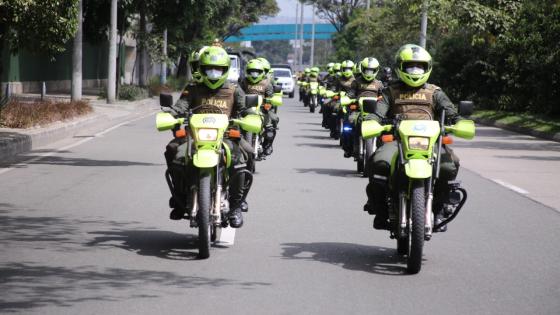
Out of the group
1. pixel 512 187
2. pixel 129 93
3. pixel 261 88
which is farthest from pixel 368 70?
pixel 129 93

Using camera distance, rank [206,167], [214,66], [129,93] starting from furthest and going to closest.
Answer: [129,93] → [214,66] → [206,167]

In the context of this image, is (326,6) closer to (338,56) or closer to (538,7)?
(338,56)

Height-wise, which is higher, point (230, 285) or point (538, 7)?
point (538, 7)

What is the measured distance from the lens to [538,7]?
123 ft

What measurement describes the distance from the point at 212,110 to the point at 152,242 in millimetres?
1307

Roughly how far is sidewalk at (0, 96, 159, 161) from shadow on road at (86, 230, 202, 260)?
26.2 feet

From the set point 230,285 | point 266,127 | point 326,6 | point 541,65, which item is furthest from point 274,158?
point 326,6

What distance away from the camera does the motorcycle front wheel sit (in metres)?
8.92

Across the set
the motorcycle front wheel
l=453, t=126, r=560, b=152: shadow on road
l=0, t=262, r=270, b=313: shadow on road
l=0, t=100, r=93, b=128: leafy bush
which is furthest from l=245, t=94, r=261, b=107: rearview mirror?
Answer: l=453, t=126, r=560, b=152: shadow on road

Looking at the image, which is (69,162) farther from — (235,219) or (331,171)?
(235,219)

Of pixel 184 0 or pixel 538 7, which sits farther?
pixel 184 0

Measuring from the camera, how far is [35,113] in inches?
938

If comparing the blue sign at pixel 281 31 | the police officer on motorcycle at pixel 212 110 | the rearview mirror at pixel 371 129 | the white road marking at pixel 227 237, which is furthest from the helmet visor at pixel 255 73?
the blue sign at pixel 281 31

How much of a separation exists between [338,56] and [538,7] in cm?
5333
